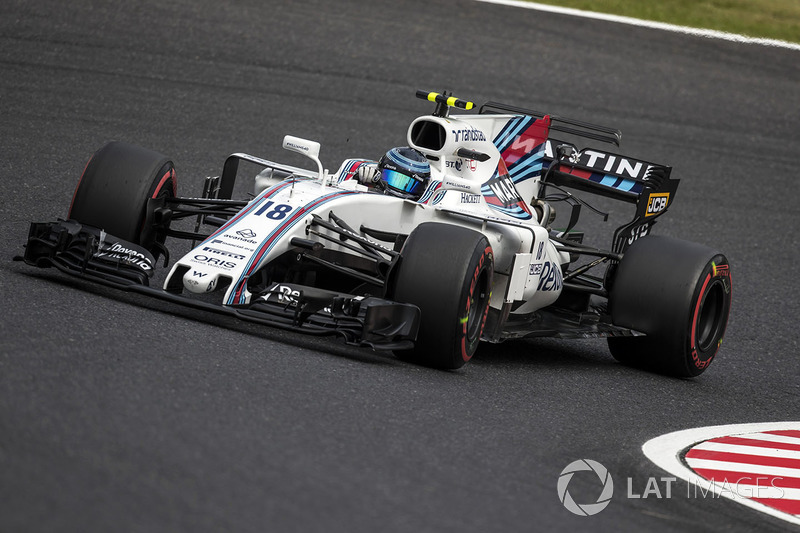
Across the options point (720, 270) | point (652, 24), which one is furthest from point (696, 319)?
point (652, 24)

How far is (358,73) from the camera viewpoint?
654 inches

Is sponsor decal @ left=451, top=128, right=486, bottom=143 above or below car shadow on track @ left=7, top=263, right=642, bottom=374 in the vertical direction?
above

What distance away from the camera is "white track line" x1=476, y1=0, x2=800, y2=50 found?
19625mm

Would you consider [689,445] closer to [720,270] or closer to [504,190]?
[720,270]

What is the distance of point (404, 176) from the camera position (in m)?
7.94

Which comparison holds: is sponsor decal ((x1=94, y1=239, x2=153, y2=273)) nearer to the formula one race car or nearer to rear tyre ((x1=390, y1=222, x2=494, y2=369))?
the formula one race car

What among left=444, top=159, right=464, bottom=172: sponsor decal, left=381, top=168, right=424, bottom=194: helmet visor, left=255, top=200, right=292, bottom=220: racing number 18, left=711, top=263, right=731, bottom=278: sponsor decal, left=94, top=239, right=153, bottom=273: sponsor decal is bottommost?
left=94, top=239, right=153, bottom=273: sponsor decal

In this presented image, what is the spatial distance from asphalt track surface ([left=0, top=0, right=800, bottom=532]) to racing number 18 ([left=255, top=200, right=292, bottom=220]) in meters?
0.71

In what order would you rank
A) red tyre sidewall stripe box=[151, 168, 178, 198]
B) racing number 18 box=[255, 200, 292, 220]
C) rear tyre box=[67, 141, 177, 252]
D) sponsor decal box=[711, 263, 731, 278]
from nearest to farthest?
racing number 18 box=[255, 200, 292, 220] → rear tyre box=[67, 141, 177, 252] → red tyre sidewall stripe box=[151, 168, 178, 198] → sponsor decal box=[711, 263, 731, 278]

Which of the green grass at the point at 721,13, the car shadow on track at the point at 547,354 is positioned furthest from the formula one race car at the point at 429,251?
the green grass at the point at 721,13

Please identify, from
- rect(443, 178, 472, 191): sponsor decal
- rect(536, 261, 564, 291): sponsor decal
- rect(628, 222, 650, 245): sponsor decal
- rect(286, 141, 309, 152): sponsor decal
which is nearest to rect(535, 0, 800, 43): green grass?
rect(628, 222, 650, 245): sponsor decal

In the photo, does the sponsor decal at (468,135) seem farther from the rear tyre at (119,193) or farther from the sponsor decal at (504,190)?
the rear tyre at (119,193)

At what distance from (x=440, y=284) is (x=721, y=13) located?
15.3 m

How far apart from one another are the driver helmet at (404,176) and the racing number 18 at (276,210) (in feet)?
3.34
